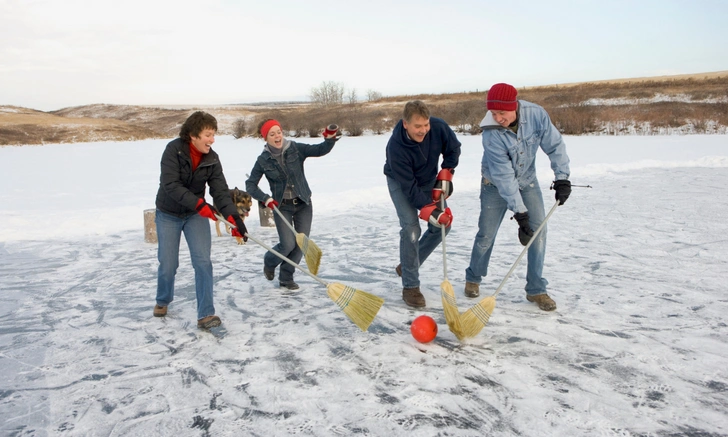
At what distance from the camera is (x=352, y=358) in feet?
11.3

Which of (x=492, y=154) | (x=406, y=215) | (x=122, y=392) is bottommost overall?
(x=122, y=392)

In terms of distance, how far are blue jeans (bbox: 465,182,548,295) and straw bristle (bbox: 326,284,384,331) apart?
1043 millimetres

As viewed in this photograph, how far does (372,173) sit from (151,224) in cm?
596

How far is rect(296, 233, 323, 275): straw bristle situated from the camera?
469 cm

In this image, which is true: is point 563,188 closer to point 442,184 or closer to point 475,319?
point 442,184

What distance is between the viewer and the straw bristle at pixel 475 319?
3533mm

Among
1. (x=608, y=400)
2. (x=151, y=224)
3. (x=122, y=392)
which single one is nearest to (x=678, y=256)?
(x=608, y=400)

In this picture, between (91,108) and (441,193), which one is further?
(91,108)

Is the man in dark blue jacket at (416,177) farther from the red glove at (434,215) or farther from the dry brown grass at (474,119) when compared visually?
the dry brown grass at (474,119)

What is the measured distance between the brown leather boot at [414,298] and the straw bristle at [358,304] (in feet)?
1.92

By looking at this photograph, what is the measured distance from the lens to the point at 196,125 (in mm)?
3658

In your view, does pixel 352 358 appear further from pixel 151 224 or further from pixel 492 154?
pixel 151 224

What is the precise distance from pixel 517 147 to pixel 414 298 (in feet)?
4.52

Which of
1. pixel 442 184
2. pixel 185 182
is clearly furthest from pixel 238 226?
pixel 442 184
